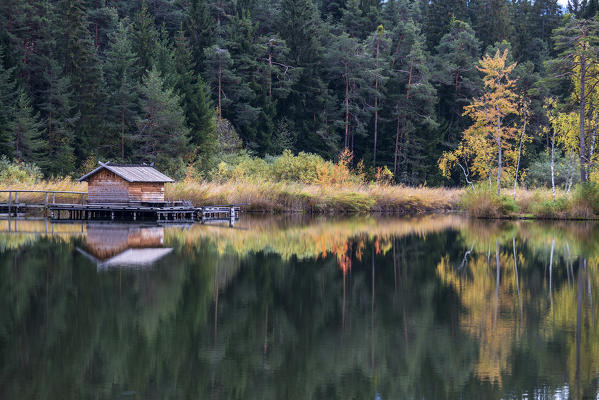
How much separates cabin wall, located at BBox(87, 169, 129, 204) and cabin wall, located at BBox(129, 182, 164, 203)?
0.30 m

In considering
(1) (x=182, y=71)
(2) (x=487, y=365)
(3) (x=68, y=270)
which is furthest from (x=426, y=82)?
(2) (x=487, y=365)

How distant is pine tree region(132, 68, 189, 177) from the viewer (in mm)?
54438

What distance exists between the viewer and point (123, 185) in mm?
38625

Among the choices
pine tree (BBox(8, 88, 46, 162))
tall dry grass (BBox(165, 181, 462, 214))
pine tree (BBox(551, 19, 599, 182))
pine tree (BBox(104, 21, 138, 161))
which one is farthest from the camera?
pine tree (BBox(104, 21, 138, 161))

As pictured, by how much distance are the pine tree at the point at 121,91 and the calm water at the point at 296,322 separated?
33.4 meters

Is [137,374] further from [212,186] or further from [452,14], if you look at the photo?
[452,14]

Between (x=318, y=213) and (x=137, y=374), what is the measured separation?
36785 mm

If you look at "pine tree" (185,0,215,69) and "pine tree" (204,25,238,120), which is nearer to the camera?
"pine tree" (204,25,238,120)

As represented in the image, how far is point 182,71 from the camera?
2346 inches

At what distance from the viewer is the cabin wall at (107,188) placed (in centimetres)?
3862

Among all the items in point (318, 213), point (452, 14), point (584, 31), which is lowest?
point (318, 213)

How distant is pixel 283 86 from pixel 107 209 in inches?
1319

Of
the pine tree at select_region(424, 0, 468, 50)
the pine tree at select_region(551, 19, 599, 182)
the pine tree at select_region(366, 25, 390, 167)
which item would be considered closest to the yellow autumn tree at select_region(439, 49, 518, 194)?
the pine tree at select_region(551, 19, 599, 182)

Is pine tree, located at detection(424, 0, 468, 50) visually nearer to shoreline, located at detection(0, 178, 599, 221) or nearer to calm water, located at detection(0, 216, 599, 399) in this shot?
shoreline, located at detection(0, 178, 599, 221)
